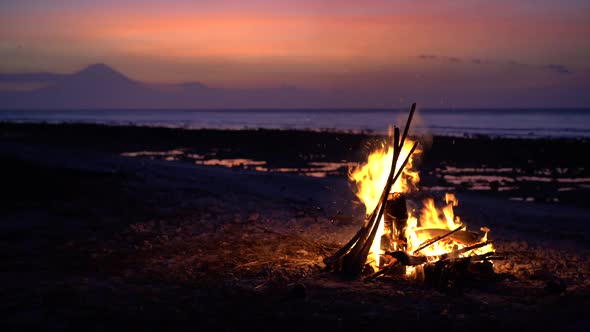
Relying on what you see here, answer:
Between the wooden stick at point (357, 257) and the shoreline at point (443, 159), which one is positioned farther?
the shoreline at point (443, 159)

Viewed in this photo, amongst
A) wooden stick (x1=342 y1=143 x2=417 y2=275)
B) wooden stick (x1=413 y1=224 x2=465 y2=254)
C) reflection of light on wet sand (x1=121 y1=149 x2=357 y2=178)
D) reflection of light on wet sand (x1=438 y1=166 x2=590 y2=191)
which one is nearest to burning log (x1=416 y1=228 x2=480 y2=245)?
wooden stick (x1=413 y1=224 x2=465 y2=254)

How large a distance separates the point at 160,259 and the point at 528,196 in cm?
1046

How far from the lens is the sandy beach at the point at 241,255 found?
537 centimetres

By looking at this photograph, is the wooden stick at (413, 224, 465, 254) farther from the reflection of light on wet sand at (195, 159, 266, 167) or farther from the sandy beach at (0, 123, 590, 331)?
the reflection of light on wet sand at (195, 159, 266, 167)

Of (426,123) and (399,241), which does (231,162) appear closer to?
(399,241)

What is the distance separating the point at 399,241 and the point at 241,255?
2.23 meters

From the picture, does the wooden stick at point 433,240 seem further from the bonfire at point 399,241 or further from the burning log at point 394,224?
the burning log at point 394,224

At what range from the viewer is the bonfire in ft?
21.5

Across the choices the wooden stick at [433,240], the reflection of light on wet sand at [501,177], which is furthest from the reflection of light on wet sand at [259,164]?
the wooden stick at [433,240]

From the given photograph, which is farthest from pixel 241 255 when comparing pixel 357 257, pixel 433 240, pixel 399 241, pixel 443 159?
pixel 443 159

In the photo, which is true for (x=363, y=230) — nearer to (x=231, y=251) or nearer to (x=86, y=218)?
(x=231, y=251)

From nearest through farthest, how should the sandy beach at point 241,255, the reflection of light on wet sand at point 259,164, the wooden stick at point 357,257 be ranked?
the sandy beach at point 241,255 → the wooden stick at point 357,257 → the reflection of light on wet sand at point 259,164

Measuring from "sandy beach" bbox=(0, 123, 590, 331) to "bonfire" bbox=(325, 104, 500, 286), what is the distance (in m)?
0.27

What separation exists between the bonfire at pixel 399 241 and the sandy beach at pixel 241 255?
27 centimetres
